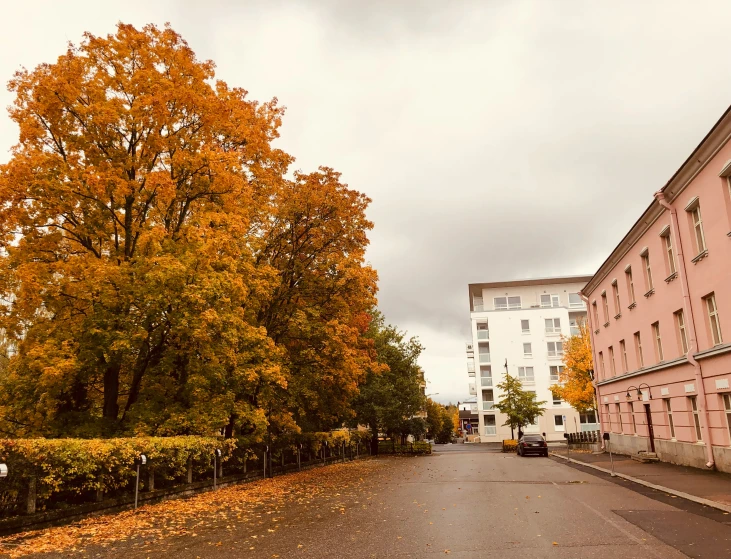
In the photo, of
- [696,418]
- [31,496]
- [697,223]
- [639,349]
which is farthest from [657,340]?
[31,496]

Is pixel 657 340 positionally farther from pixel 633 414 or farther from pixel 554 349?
pixel 554 349

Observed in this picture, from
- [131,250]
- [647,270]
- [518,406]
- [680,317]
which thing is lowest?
[518,406]

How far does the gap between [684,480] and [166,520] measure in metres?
13.8

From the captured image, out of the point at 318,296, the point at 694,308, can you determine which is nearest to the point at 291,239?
the point at 318,296

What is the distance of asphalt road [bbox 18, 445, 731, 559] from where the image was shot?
7.42 metres

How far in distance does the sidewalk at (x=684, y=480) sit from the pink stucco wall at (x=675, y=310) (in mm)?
1264

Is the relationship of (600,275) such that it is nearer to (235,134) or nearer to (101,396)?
(235,134)

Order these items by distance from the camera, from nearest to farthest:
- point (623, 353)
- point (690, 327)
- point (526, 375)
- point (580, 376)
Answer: point (690, 327) < point (623, 353) < point (580, 376) < point (526, 375)

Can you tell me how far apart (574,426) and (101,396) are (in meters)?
57.1

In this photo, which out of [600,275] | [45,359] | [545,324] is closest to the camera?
[45,359]

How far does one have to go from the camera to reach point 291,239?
2309cm

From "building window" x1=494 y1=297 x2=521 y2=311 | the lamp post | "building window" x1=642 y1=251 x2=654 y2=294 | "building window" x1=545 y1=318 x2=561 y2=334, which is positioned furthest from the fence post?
"building window" x1=494 y1=297 x2=521 y2=311

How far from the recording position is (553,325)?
220ft

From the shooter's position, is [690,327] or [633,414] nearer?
[690,327]
